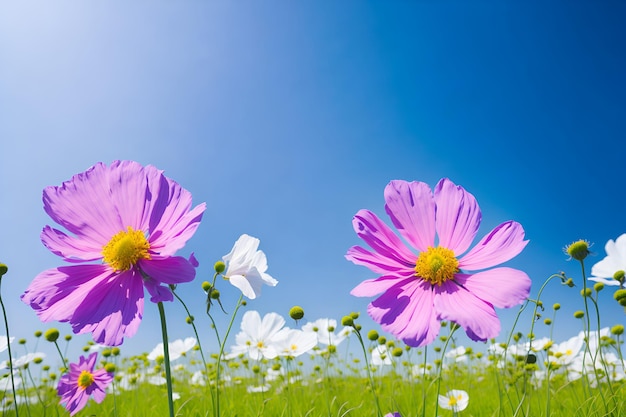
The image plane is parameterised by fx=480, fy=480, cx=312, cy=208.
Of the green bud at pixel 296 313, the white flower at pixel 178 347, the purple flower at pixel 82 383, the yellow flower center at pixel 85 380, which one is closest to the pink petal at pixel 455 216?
the green bud at pixel 296 313

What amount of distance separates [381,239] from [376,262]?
0.06 meters

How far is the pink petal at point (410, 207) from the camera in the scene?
1.22 metres

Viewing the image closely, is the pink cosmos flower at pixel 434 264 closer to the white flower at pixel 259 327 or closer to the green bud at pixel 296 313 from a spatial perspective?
the green bud at pixel 296 313

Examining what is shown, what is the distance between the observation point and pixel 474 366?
497 cm

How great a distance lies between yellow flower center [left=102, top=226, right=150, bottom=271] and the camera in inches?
37.7

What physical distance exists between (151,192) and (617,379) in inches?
173

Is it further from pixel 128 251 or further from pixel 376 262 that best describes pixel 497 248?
pixel 128 251

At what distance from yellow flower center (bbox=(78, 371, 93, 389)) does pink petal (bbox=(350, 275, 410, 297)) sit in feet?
5.87

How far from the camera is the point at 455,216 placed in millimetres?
1198

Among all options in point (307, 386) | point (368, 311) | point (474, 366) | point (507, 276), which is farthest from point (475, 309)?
point (474, 366)

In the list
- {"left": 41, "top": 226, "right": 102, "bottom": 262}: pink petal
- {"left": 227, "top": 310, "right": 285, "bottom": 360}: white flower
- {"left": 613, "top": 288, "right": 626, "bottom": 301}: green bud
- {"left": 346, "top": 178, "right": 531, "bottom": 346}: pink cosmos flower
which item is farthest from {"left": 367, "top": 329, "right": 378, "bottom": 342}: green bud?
{"left": 41, "top": 226, "right": 102, "bottom": 262}: pink petal

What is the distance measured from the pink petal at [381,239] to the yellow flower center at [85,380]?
1.81 meters

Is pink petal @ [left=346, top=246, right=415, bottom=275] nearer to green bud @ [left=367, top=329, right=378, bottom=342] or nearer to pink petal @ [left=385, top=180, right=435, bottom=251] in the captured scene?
pink petal @ [left=385, top=180, right=435, bottom=251]

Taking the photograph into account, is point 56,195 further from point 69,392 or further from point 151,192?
point 69,392
